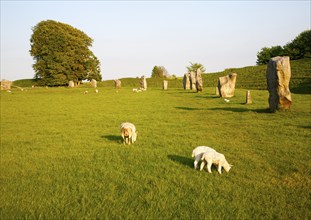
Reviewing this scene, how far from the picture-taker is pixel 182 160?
9.45 metres

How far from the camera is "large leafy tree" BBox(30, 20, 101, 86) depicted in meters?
62.4

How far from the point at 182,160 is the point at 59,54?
197 ft

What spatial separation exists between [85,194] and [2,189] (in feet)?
8.03

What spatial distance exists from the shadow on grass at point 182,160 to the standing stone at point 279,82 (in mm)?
12161

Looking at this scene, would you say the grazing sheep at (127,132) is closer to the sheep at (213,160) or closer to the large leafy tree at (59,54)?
the sheep at (213,160)

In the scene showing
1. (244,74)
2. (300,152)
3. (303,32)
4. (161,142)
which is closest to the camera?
(300,152)

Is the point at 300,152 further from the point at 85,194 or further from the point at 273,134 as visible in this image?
the point at 85,194

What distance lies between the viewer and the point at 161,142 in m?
12.2

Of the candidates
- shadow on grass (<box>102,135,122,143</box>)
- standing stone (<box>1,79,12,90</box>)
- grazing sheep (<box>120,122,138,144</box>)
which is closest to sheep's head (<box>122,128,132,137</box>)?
grazing sheep (<box>120,122,138,144</box>)

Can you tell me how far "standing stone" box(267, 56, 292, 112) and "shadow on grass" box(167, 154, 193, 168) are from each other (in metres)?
12.2

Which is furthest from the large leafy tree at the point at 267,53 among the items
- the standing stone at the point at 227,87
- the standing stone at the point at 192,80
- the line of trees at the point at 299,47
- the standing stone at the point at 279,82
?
the standing stone at the point at 279,82

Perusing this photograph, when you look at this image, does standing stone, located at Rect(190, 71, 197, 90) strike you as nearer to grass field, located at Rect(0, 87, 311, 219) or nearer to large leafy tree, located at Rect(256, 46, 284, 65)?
grass field, located at Rect(0, 87, 311, 219)

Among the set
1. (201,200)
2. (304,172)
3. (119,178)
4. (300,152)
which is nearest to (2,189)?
(119,178)

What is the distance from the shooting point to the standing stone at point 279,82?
60.8 ft
